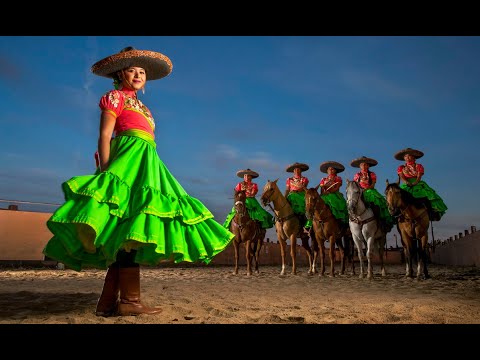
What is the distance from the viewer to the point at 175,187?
3102mm

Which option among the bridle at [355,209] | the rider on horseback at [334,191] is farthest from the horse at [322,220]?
the bridle at [355,209]

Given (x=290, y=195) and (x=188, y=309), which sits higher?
(x=290, y=195)

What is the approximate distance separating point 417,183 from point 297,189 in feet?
10.8

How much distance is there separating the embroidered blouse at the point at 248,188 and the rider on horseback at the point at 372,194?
120 inches

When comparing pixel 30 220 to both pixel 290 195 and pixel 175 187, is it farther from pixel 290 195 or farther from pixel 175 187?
pixel 175 187

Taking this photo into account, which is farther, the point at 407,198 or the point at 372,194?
the point at 372,194

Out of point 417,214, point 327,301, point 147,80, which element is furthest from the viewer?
point 417,214

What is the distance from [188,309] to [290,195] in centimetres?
694

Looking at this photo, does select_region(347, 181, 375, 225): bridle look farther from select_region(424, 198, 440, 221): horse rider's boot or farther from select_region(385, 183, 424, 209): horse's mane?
select_region(424, 198, 440, 221): horse rider's boot

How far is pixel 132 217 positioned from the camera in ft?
8.68

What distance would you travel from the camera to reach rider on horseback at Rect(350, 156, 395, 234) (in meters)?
9.19

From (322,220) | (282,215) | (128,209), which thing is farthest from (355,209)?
(128,209)

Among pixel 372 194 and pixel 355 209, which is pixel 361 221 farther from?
pixel 372 194
